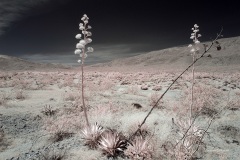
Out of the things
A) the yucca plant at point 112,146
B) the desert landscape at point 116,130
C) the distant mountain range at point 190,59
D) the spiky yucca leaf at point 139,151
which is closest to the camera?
the spiky yucca leaf at point 139,151

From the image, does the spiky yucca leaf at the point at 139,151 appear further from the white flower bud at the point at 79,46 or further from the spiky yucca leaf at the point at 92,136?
the white flower bud at the point at 79,46

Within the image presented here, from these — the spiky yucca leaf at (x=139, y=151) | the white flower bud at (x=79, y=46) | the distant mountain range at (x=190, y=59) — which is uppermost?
the distant mountain range at (x=190, y=59)

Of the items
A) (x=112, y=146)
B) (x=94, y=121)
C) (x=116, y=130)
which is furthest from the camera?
(x=94, y=121)

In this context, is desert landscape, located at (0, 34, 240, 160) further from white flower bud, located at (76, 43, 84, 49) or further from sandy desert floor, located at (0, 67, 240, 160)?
white flower bud, located at (76, 43, 84, 49)

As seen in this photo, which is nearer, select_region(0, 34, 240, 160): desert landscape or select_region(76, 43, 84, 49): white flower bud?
select_region(76, 43, 84, 49): white flower bud

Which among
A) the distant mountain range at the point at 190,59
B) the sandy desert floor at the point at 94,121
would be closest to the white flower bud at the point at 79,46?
the sandy desert floor at the point at 94,121

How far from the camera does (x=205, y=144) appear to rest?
6.69 m

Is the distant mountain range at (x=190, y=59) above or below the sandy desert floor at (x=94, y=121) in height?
above

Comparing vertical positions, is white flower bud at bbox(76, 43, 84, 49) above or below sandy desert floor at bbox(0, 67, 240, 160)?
above

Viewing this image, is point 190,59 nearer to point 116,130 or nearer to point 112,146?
point 116,130

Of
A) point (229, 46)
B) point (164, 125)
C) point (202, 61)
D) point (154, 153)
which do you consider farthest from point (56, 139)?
point (229, 46)

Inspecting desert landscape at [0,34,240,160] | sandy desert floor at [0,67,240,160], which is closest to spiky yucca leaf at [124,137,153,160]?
desert landscape at [0,34,240,160]

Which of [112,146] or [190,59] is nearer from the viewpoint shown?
[112,146]

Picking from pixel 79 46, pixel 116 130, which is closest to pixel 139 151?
pixel 116 130
